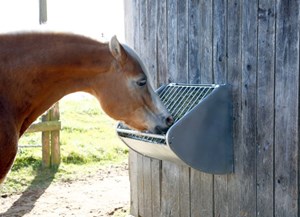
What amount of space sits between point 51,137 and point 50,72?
3.93 metres

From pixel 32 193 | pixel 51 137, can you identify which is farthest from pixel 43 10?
pixel 32 193

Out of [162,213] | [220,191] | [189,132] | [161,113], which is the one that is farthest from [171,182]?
[161,113]

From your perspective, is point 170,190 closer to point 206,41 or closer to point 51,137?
point 206,41

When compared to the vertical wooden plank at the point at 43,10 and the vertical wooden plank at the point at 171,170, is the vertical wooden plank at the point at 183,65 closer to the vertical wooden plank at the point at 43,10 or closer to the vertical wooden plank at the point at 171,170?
the vertical wooden plank at the point at 171,170

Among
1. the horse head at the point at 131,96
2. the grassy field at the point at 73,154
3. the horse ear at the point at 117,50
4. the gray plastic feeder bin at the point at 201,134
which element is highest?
the horse ear at the point at 117,50

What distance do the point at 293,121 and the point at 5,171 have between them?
189 centimetres

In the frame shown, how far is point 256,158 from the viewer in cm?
359

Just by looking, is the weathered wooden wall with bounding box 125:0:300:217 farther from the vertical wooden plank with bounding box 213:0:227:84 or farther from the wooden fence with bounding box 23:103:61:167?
the wooden fence with bounding box 23:103:61:167

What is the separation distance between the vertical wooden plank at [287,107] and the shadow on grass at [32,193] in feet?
10.1

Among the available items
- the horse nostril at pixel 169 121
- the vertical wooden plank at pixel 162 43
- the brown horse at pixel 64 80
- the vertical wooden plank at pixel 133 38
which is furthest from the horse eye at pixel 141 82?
the vertical wooden plank at pixel 133 38

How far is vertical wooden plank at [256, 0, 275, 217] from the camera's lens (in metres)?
3.40

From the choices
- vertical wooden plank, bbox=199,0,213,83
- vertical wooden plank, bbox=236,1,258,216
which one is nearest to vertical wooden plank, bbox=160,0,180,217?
vertical wooden plank, bbox=199,0,213,83

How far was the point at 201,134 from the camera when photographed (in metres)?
3.72

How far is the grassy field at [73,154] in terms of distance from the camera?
6551 mm
